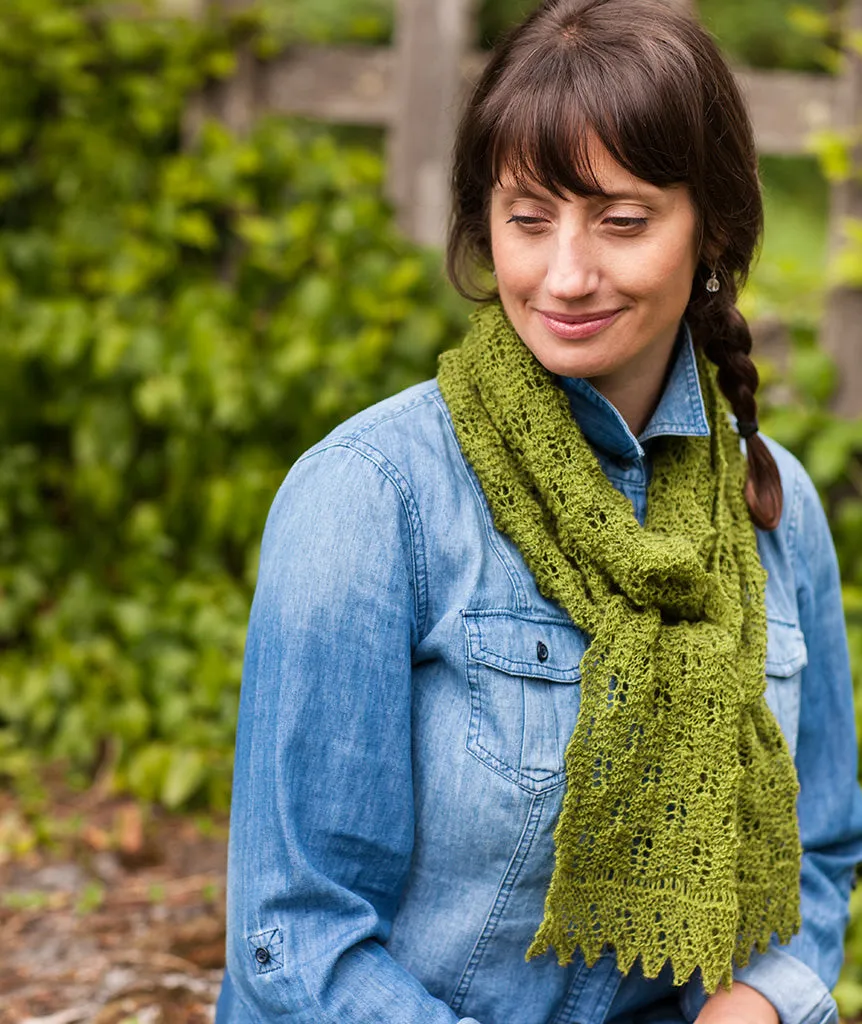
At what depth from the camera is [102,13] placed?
3766mm

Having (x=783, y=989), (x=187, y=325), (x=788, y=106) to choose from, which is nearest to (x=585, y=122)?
(x=783, y=989)

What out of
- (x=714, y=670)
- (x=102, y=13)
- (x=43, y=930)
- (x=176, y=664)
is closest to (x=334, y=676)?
(x=714, y=670)

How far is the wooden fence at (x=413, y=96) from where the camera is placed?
3287 mm

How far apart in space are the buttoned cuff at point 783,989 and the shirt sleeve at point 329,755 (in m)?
0.39

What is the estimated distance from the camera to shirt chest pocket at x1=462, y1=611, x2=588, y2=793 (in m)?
1.41

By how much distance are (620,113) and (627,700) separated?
2.12 ft

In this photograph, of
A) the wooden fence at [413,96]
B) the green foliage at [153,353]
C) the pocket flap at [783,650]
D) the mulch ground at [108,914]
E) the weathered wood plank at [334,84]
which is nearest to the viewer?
the pocket flap at [783,650]

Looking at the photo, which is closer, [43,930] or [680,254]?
[680,254]

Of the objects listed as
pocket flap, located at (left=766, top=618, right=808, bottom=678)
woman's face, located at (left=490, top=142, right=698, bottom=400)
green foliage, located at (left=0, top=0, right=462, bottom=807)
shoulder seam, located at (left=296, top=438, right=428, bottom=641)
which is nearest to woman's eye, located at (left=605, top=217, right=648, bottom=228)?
woman's face, located at (left=490, top=142, right=698, bottom=400)

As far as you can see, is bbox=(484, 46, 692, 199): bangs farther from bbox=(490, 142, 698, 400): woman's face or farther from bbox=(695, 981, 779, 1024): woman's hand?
bbox=(695, 981, 779, 1024): woman's hand

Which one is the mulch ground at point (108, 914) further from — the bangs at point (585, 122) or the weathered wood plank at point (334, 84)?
the weathered wood plank at point (334, 84)

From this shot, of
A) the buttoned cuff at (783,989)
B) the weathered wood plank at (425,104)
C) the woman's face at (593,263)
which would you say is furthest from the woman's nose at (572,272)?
the weathered wood plank at (425,104)

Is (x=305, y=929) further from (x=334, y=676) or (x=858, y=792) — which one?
(x=858, y=792)

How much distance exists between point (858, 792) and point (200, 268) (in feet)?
8.49
